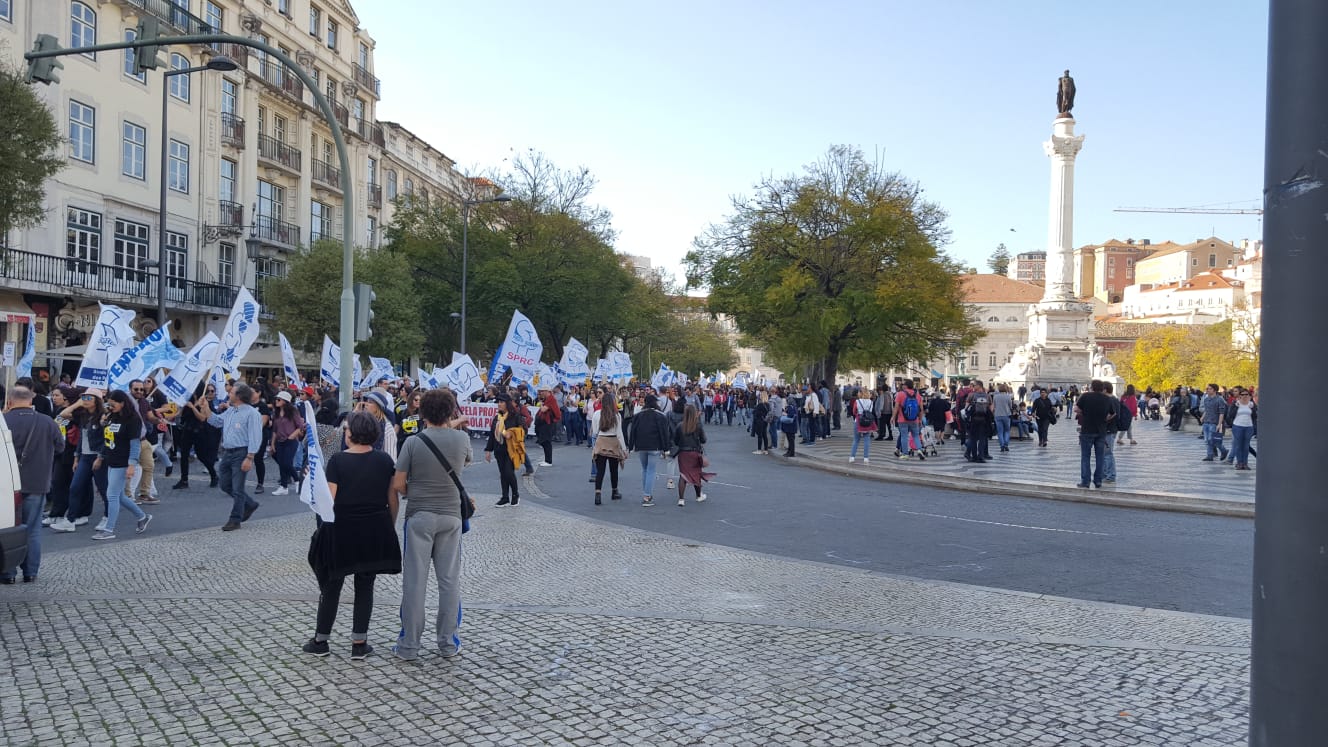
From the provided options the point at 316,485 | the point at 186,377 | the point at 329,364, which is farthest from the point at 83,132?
the point at 316,485

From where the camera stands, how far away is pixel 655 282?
64938 millimetres

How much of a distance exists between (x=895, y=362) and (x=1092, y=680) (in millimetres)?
32914

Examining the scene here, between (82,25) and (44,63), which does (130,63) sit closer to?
(82,25)

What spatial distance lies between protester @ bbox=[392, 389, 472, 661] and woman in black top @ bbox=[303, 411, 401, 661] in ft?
0.36

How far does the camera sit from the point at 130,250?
35.4 meters

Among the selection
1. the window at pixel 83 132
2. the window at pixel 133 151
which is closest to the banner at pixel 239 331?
the window at pixel 83 132

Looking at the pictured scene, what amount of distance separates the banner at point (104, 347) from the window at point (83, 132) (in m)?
19.8

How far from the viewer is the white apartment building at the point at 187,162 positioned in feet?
101

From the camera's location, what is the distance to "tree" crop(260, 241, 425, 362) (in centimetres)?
3862

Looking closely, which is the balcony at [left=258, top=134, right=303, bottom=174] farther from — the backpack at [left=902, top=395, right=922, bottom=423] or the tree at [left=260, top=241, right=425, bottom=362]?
the backpack at [left=902, top=395, right=922, bottom=423]

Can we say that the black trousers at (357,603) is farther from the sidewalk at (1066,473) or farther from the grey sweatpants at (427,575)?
the sidewalk at (1066,473)

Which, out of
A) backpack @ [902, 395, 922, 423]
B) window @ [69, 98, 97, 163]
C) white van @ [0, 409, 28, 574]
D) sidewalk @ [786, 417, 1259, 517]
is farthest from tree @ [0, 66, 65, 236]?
backpack @ [902, 395, 922, 423]

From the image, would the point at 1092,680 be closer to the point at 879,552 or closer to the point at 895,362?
the point at 879,552

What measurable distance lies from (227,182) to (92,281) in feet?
34.8
